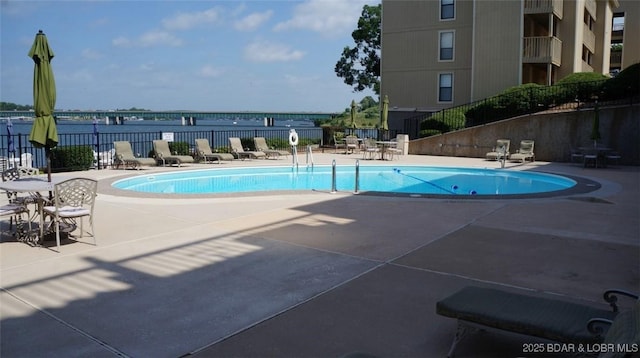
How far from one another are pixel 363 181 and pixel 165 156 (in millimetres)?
7725

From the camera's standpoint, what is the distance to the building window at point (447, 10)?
29.2 m

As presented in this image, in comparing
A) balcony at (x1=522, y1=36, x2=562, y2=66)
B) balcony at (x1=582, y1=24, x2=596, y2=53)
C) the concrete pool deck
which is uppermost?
balcony at (x1=582, y1=24, x2=596, y2=53)

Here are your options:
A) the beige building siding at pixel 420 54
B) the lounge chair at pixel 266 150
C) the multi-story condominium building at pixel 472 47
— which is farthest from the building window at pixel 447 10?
Answer: the lounge chair at pixel 266 150

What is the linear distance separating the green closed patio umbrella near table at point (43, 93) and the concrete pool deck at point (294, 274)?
168 cm

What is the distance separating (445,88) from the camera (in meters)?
29.9

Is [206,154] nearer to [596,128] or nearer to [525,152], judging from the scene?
[525,152]

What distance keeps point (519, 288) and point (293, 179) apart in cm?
1309

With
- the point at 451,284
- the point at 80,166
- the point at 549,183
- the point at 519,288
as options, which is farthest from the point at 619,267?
the point at 80,166

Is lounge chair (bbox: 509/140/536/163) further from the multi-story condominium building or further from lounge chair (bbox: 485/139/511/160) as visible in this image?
the multi-story condominium building

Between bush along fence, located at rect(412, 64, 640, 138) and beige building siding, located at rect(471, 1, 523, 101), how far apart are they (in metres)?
2.21

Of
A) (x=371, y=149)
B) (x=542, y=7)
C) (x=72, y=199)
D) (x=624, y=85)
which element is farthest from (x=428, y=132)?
(x=72, y=199)

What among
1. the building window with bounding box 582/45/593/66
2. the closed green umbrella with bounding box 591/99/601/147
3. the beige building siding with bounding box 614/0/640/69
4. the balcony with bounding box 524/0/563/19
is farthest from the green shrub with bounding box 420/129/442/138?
the beige building siding with bounding box 614/0/640/69

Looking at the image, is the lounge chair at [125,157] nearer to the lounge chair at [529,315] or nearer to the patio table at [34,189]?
the patio table at [34,189]

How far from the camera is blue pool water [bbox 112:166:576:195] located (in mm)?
15961
